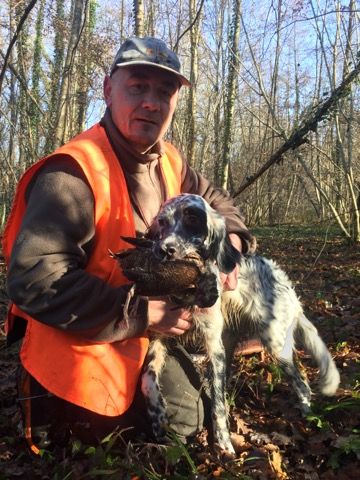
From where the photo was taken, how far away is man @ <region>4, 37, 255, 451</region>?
2383mm

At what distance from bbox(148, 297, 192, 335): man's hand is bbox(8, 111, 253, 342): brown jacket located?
14 centimetres

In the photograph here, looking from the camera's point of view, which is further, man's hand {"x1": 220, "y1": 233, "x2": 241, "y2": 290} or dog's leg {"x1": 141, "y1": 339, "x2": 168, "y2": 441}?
man's hand {"x1": 220, "y1": 233, "x2": 241, "y2": 290}

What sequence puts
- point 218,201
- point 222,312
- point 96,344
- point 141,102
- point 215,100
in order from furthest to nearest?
1. point 215,100
2. point 218,201
3. point 222,312
4. point 141,102
5. point 96,344

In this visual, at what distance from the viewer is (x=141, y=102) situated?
9.23ft

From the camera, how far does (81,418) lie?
268 cm

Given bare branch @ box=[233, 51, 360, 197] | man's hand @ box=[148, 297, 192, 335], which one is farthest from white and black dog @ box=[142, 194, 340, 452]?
bare branch @ box=[233, 51, 360, 197]

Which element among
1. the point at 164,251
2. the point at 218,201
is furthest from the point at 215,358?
the point at 218,201

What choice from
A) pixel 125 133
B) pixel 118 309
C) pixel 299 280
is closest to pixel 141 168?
pixel 125 133

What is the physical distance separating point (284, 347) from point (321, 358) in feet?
0.91

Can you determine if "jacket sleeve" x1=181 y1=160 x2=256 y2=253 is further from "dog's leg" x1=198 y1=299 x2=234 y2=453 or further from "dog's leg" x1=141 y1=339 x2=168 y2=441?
"dog's leg" x1=141 y1=339 x2=168 y2=441

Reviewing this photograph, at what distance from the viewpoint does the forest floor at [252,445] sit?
97.6 inches

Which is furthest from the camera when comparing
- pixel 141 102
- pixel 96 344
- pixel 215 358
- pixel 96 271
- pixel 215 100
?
pixel 215 100

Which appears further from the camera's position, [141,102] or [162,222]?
[141,102]

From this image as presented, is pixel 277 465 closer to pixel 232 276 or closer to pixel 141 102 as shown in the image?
pixel 232 276
